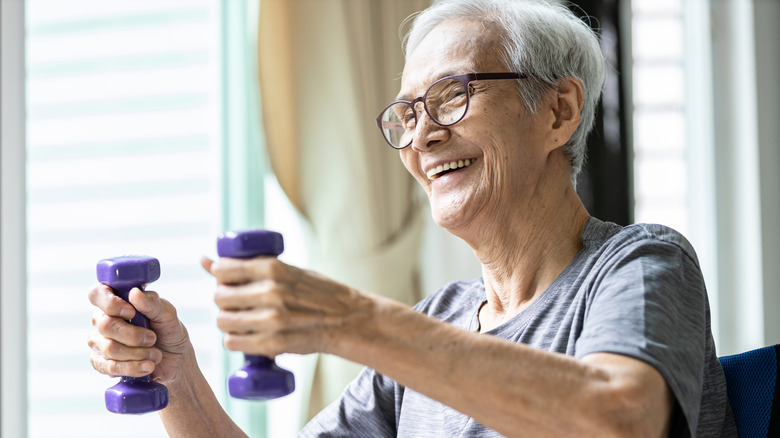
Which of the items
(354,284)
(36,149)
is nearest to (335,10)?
(354,284)

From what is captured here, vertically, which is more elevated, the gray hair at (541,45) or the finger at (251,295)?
the gray hair at (541,45)

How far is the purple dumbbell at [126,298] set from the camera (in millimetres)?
1042

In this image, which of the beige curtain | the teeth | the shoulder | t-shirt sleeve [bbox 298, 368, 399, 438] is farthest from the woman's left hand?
the beige curtain

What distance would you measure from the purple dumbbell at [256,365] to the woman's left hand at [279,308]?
0.01 meters

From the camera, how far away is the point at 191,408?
127 cm

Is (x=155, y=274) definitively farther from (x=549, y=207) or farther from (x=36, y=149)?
(x=36, y=149)

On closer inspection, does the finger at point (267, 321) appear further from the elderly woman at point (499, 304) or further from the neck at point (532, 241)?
the neck at point (532, 241)

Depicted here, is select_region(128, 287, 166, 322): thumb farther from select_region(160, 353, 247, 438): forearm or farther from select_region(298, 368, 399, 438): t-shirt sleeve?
select_region(298, 368, 399, 438): t-shirt sleeve

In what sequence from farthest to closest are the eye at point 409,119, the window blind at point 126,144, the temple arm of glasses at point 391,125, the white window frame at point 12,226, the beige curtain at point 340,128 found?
the window blind at point 126,144, the beige curtain at point 340,128, the white window frame at point 12,226, the temple arm of glasses at point 391,125, the eye at point 409,119

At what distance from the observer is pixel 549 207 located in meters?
1.28

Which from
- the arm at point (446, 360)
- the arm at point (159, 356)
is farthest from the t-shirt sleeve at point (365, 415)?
the arm at point (446, 360)

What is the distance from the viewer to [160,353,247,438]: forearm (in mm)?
1261

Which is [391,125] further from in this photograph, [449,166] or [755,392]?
[755,392]

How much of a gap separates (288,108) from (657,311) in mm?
1641
